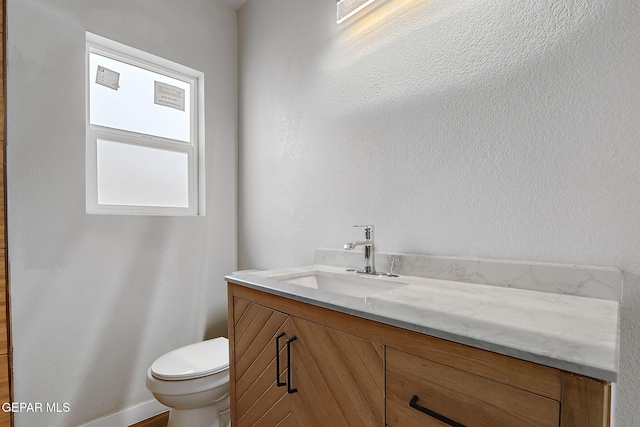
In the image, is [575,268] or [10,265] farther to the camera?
[10,265]

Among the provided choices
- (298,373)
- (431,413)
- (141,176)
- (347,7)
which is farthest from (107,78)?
(431,413)

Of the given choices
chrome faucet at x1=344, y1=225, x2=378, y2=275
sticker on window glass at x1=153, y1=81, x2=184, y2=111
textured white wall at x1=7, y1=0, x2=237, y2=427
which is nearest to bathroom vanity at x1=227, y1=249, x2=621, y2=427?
chrome faucet at x1=344, y1=225, x2=378, y2=275

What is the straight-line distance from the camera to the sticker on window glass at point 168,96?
201 cm

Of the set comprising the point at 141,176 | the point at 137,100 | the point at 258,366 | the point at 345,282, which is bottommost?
→ the point at 258,366

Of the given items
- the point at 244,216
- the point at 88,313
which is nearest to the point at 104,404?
the point at 88,313

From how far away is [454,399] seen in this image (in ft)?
2.04

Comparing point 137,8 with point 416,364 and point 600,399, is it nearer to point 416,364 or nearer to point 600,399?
point 416,364

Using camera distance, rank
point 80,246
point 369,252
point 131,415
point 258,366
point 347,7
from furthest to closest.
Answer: point 131,415 → point 80,246 → point 347,7 → point 369,252 → point 258,366

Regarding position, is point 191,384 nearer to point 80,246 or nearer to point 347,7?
point 80,246

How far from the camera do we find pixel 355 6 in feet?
4.78

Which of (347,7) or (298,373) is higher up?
(347,7)

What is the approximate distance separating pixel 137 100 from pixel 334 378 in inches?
76.3

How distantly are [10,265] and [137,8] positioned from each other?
1491 millimetres

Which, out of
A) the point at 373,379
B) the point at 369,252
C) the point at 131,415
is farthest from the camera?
the point at 131,415
